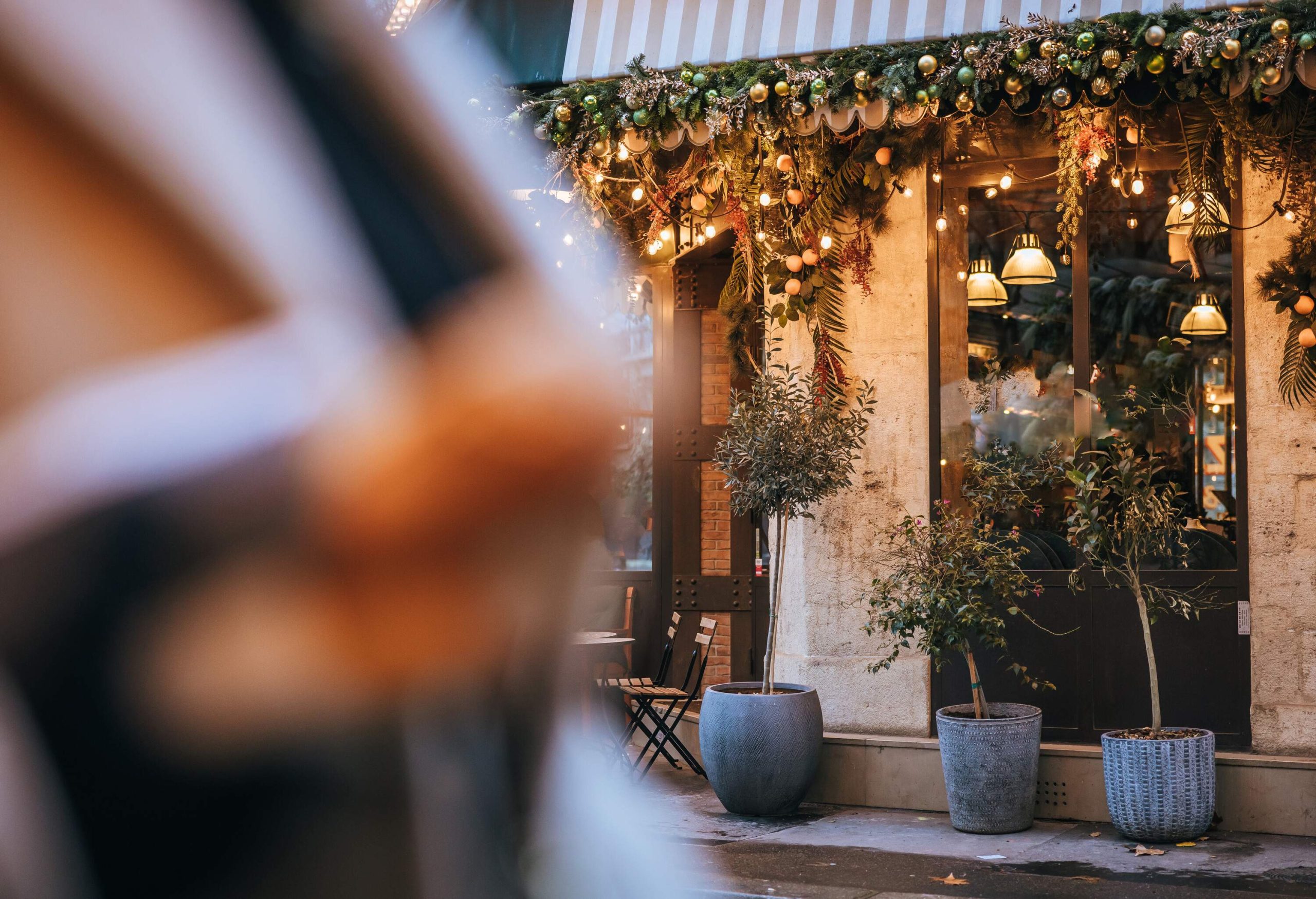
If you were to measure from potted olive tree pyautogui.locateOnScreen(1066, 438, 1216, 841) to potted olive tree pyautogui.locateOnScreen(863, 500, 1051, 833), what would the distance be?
43 centimetres

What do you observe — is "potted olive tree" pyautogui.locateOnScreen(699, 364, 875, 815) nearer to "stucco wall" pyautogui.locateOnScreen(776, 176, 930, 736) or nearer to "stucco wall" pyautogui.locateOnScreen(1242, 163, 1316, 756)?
"stucco wall" pyautogui.locateOnScreen(776, 176, 930, 736)

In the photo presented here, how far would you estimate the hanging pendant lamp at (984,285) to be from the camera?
7.96m

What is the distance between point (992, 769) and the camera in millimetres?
6781

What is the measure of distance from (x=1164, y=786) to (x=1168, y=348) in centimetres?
259

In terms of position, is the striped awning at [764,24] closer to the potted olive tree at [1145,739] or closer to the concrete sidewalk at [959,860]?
the potted olive tree at [1145,739]

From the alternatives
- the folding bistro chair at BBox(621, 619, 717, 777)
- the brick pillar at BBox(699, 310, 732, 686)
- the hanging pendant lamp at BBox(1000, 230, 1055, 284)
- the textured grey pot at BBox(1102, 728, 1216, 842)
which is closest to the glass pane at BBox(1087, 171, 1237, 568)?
the hanging pendant lamp at BBox(1000, 230, 1055, 284)

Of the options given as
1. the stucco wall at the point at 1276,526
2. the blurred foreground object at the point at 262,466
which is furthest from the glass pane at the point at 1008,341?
the blurred foreground object at the point at 262,466

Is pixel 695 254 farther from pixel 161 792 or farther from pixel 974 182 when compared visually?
pixel 161 792

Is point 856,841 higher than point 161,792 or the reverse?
the reverse

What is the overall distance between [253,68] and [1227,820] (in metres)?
7.36

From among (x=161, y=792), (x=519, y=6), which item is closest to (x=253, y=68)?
(x=161, y=792)

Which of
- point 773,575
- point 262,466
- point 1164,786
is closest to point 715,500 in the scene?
point 773,575

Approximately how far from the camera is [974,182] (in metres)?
8.00

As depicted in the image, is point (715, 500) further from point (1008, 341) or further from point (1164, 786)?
point (1164, 786)
